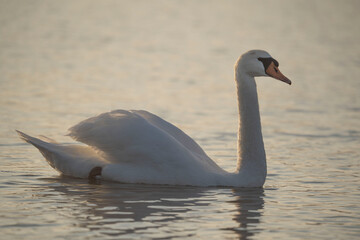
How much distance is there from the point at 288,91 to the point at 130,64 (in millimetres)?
5984

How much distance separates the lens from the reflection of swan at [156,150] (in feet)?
34.6

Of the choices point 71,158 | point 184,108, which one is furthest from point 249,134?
point 184,108

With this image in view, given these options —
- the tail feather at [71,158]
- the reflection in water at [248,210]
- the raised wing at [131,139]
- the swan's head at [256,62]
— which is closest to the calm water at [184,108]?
the reflection in water at [248,210]

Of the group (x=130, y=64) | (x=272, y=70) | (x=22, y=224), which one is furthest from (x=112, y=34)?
(x=22, y=224)

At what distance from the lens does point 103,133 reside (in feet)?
35.2

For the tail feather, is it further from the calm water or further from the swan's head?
the swan's head

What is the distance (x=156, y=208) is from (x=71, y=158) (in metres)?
1.88

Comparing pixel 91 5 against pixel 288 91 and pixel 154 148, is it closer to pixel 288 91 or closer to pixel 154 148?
pixel 288 91

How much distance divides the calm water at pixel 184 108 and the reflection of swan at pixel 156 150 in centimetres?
19

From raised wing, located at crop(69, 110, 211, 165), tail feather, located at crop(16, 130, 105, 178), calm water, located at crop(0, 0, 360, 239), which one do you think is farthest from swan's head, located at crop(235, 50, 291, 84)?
tail feather, located at crop(16, 130, 105, 178)

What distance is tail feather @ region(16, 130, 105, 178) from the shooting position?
36.0 ft

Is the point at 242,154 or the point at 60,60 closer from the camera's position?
the point at 242,154

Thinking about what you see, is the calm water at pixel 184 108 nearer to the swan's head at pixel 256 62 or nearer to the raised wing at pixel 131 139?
the raised wing at pixel 131 139

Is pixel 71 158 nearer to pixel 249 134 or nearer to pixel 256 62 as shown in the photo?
pixel 249 134
